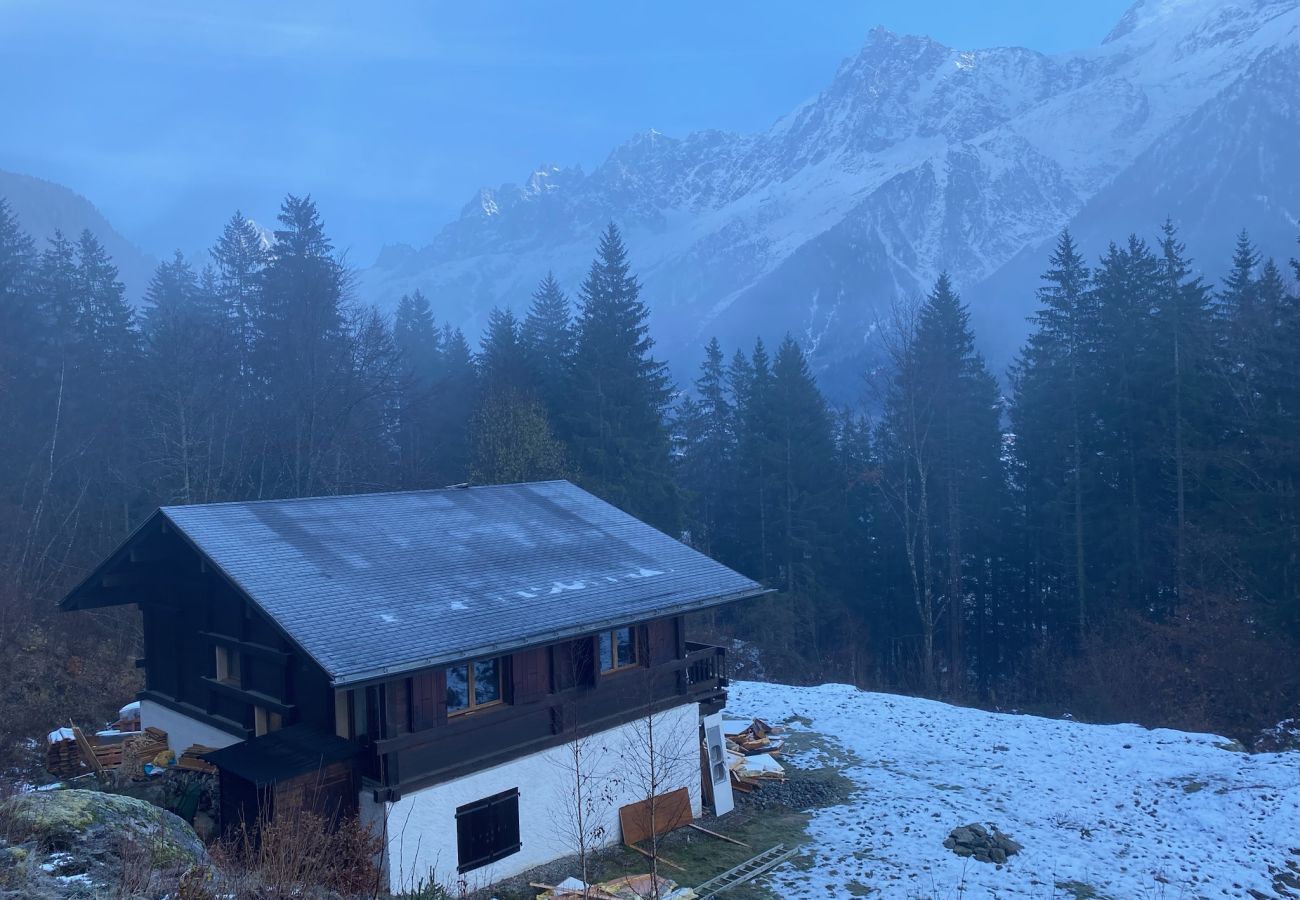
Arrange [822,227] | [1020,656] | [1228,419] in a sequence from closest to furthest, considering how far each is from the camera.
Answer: [1228,419]
[1020,656]
[822,227]

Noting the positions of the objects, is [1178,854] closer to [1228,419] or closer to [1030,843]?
[1030,843]

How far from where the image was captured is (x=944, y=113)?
616 feet

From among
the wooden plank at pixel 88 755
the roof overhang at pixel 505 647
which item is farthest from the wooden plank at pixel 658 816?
the wooden plank at pixel 88 755

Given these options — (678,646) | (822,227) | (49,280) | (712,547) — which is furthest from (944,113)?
(678,646)

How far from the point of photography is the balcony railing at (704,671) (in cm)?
1820

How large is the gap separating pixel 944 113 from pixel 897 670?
176 meters

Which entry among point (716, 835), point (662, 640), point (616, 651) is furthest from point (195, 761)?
point (716, 835)

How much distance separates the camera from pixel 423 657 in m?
12.7

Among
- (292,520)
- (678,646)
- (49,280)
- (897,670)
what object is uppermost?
(49,280)

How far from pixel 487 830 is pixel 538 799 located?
1055 millimetres

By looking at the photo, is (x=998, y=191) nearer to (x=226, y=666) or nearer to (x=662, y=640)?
(x=662, y=640)

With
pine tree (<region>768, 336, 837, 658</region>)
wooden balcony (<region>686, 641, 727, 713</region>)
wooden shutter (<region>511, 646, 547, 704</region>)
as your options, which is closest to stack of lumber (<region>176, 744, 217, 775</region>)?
wooden shutter (<region>511, 646, 547, 704</region>)

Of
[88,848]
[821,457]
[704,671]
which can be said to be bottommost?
[704,671]

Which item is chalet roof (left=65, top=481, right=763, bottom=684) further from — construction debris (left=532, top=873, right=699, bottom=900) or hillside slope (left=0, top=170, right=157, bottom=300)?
hillside slope (left=0, top=170, right=157, bottom=300)
